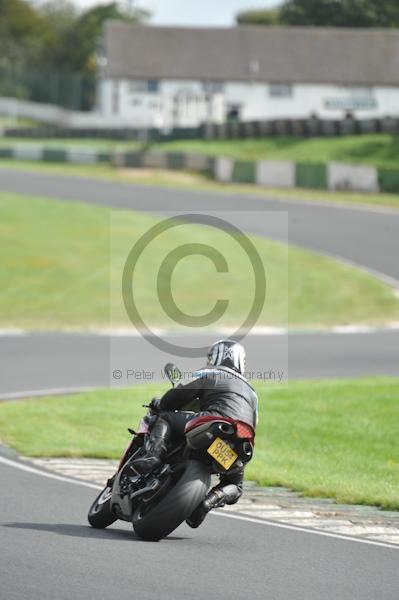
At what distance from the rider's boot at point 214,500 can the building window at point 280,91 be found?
268 ft

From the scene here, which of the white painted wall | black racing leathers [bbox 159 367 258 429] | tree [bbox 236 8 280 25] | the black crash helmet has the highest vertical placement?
tree [bbox 236 8 280 25]

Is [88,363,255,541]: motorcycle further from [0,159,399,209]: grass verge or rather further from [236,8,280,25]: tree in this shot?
[236,8,280,25]: tree

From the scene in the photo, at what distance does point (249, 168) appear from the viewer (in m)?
49.6

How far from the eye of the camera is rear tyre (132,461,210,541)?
27.6ft

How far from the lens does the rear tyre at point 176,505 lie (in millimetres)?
8406

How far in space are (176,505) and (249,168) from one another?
4176 centimetres

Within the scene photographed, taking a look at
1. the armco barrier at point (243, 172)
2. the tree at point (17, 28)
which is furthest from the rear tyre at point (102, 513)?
the tree at point (17, 28)

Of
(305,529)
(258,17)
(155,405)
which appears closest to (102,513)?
(155,405)

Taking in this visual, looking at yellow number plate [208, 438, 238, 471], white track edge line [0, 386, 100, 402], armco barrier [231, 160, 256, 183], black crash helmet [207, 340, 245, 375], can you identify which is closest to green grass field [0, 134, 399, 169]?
armco barrier [231, 160, 256, 183]

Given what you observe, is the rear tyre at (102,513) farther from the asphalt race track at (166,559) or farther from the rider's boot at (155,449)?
the rider's boot at (155,449)

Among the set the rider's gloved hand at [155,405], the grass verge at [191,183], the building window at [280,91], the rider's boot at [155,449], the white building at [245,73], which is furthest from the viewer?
the building window at [280,91]

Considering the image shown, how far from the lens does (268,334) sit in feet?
82.6

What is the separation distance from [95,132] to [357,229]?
3883 cm

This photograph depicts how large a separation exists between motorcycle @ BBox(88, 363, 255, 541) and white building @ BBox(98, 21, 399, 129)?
79.4 m
